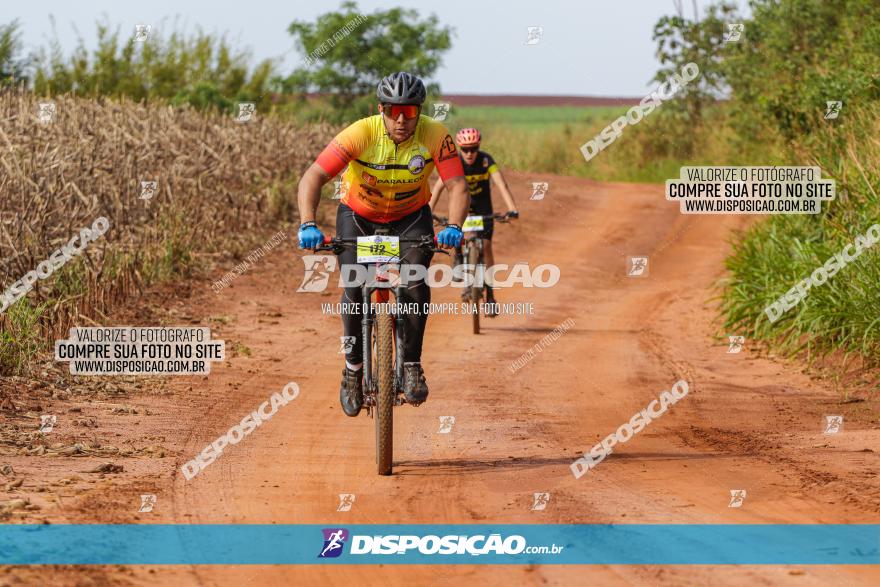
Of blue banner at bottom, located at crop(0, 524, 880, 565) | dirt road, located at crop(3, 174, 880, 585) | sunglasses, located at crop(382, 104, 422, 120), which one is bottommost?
blue banner at bottom, located at crop(0, 524, 880, 565)

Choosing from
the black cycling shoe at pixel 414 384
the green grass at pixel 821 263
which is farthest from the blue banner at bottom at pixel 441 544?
the green grass at pixel 821 263

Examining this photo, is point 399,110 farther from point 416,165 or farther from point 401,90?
point 416,165

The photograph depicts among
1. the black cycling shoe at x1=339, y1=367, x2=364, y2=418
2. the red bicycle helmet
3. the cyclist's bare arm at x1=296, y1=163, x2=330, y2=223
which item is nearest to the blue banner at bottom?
the black cycling shoe at x1=339, y1=367, x2=364, y2=418

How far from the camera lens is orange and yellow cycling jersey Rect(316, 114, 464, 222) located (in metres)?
8.59

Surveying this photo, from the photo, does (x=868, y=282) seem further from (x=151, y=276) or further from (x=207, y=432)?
(x=151, y=276)

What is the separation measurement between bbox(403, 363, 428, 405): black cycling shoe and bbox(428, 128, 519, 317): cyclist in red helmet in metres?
6.81

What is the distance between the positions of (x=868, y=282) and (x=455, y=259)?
5299 mm

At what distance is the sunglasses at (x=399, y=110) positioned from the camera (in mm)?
8430

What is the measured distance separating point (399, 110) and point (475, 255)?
7.13 m

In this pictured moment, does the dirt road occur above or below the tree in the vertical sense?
below

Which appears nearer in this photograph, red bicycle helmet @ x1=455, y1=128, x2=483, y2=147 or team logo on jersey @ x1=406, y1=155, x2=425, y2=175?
team logo on jersey @ x1=406, y1=155, x2=425, y2=175

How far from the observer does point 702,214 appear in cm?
2948

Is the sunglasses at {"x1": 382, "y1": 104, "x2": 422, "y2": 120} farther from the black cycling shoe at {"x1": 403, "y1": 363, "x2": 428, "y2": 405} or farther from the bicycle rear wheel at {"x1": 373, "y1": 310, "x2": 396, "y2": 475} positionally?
→ the black cycling shoe at {"x1": 403, "y1": 363, "x2": 428, "y2": 405}

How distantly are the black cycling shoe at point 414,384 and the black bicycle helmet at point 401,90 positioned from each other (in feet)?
6.07
